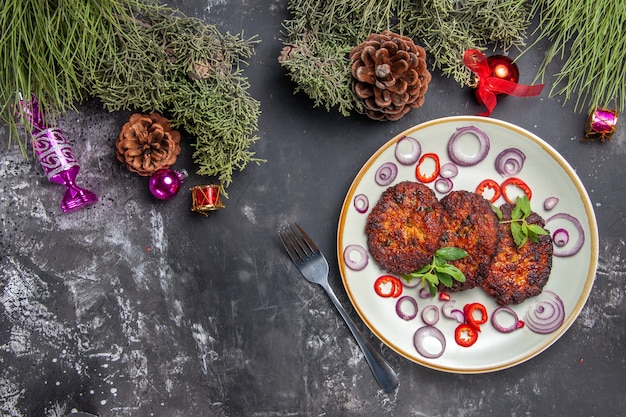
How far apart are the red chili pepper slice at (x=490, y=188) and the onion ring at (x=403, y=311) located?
0.45 m

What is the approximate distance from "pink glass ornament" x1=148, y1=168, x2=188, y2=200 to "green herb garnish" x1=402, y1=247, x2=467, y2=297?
0.85 meters

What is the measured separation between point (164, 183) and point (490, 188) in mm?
1128

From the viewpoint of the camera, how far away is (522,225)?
1811 mm

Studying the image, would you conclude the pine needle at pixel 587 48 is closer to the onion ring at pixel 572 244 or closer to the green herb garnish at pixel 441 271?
the onion ring at pixel 572 244

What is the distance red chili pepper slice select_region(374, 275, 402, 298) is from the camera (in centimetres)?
188

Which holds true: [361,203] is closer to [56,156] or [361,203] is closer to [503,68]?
[503,68]

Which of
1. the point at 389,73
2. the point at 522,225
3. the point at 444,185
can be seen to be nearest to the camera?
the point at 389,73

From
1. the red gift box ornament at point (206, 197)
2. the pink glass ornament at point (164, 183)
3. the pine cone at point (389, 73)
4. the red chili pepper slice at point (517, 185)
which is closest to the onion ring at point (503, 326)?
the red chili pepper slice at point (517, 185)

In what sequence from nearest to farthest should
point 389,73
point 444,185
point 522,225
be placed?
point 389,73, point 522,225, point 444,185

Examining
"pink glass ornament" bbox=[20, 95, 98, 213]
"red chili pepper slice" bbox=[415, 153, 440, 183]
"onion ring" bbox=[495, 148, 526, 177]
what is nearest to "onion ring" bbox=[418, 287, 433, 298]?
"red chili pepper slice" bbox=[415, 153, 440, 183]

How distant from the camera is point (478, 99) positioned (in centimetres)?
193

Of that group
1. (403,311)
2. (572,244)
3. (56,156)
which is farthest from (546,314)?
(56,156)

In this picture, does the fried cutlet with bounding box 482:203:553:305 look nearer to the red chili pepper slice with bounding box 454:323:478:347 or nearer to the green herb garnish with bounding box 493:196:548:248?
the green herb garnish with bounding box 493:196:548:248

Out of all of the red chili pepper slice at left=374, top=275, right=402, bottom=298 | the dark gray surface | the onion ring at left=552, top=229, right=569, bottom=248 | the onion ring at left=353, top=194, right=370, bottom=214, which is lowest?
the dark gray surface
